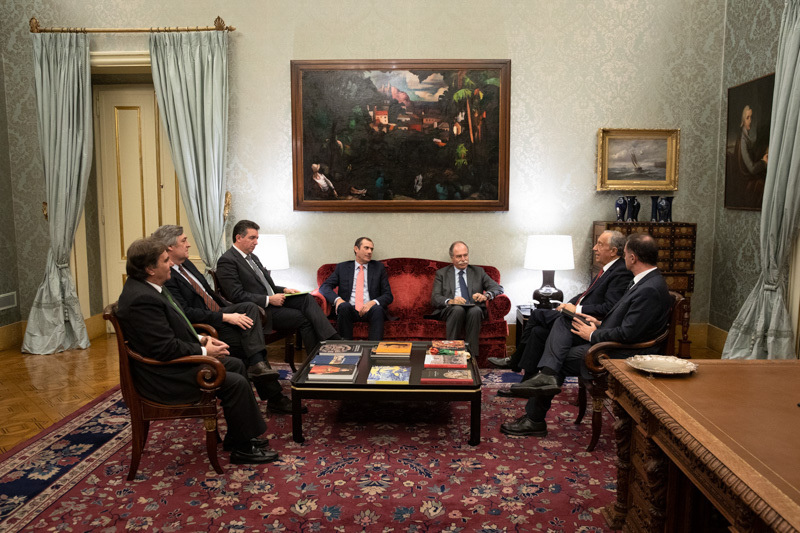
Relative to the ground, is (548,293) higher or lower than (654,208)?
lower

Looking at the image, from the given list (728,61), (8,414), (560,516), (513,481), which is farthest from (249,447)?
(728,61)

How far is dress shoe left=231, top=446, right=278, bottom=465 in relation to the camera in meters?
3.80

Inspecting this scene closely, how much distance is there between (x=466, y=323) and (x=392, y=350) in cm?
129

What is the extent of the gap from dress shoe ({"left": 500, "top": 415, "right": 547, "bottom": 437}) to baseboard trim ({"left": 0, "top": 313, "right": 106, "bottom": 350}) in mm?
5227

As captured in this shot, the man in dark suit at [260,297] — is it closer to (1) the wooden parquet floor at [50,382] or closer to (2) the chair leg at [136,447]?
(1) the wooden parquet floor at [50,382]

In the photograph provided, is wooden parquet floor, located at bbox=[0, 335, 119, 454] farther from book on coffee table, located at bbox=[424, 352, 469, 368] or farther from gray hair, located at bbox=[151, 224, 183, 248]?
book on coffee table, located at bbox=[424, 352, 469, 368]

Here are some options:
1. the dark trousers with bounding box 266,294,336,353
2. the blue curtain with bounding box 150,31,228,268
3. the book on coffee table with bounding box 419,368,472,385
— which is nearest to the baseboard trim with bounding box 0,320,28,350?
the blue curtain with bounding box 150,31,228,268

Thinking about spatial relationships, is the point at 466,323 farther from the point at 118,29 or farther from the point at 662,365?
the point at 118,29

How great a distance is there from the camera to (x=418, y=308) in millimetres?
6516

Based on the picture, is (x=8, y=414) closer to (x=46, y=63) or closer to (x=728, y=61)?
(x=46, y=63)

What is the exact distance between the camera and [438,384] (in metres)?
4.08

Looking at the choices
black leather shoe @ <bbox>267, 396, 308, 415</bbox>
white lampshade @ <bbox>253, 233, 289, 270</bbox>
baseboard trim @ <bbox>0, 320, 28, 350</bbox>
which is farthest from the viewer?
baseboard trim @ <bbox>0, 320, 28, 350</bbox>

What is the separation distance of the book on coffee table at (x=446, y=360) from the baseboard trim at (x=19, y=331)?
4599 millimetres

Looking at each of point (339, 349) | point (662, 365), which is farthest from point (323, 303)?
point (662, 365)
